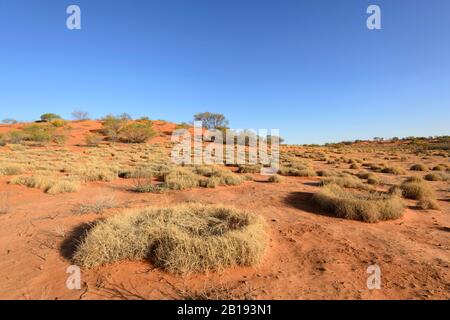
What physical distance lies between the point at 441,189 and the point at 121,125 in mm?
37306

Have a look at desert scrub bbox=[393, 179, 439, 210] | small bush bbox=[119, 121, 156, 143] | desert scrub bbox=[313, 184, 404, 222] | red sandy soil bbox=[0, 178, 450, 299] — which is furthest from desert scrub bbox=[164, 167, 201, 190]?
small bush bbox=[119, 121, 156, 143]

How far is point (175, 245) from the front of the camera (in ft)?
12.8

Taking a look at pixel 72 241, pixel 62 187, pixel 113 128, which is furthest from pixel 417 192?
pixel 113 128

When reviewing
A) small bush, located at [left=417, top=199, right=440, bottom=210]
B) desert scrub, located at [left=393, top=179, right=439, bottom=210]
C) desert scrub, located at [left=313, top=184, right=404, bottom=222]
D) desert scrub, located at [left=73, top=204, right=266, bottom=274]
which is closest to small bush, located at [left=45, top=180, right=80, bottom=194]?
desert scrub, located at [left=73, top=204, right=266, bottom=274]

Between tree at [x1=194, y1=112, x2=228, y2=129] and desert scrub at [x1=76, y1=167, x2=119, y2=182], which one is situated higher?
tree at [x1=194, y1=112, x2=228, y2=129]

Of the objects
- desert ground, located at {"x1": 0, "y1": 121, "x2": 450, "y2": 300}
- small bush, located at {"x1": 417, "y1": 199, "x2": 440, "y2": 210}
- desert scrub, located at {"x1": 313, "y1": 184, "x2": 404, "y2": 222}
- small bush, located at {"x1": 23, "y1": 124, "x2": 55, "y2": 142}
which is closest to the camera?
desert ground, located at {"x1": 0, "y1": 121, "x2": 450, "y2": 300}

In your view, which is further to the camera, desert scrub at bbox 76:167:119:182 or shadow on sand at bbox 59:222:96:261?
desert scrub at bbox 76:167:119:182

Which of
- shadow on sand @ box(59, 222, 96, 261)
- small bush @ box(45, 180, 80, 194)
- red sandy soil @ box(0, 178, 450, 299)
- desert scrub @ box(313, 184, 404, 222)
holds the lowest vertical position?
red sandy soil @ box(0, 178, 450, 299)

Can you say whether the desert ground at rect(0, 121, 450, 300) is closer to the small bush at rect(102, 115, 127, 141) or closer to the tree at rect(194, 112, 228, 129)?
the small bush at rect(102, 115, 127, 141)

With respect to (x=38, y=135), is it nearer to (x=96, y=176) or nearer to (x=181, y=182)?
(x=96, y=176)

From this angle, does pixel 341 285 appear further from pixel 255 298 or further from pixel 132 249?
pixel 132 249

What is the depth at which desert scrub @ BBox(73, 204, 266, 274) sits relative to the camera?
12.1 ft

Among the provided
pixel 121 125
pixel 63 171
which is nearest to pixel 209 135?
pixel 121 125

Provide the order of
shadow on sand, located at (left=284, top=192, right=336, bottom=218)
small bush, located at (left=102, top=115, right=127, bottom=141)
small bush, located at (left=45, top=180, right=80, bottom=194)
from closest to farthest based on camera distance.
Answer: shadow on sand, located at (left=284, top=192, right=336, bottom=218) → small bush, located at (left=45, top=180, right=80, bottom=194) → small bush, located at (left=102, top=115, right=127, bottom=141)
